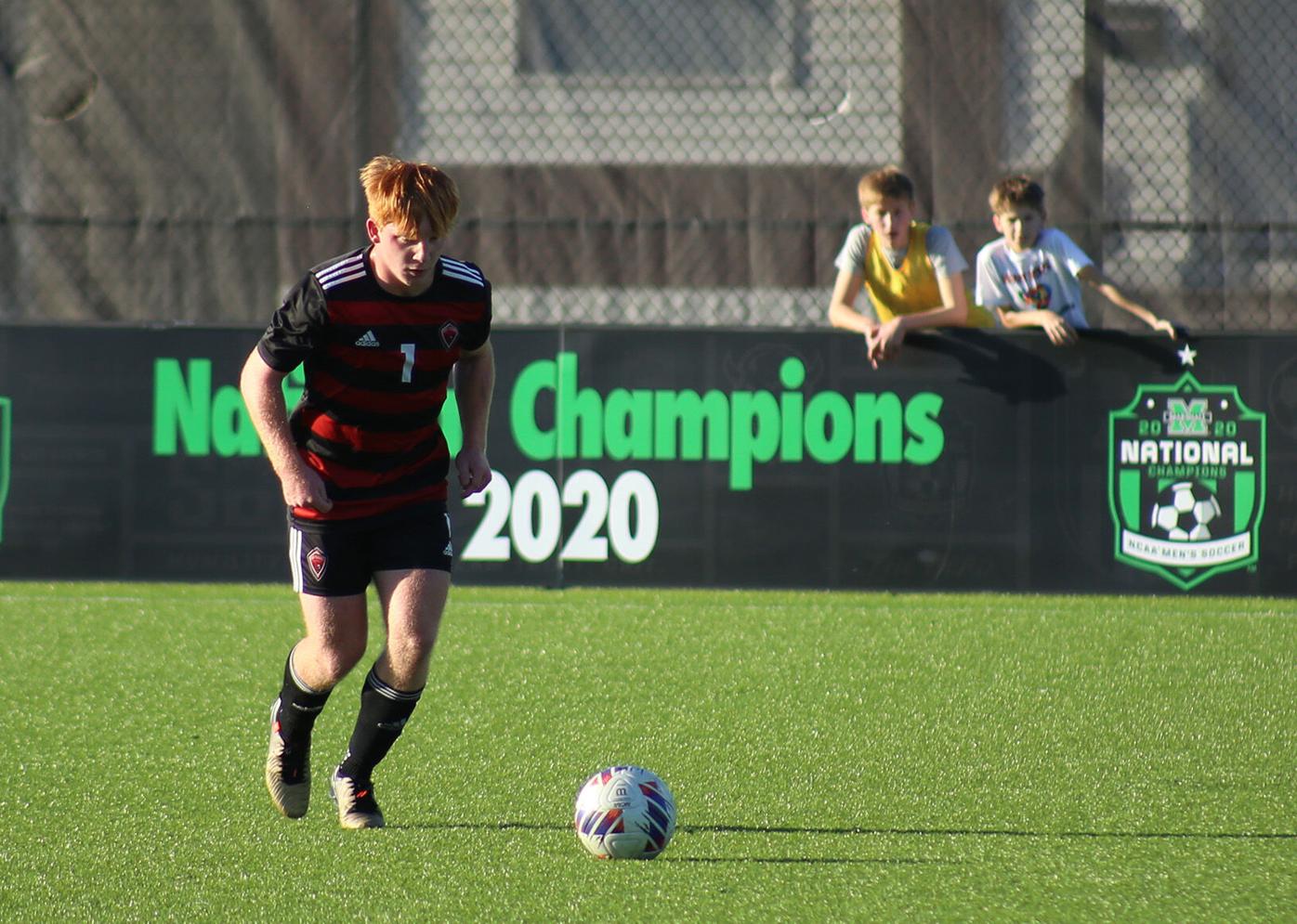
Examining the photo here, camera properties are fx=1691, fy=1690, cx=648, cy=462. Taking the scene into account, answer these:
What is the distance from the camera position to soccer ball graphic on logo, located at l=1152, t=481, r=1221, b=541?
7.87m

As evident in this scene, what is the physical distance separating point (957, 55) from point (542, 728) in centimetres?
462

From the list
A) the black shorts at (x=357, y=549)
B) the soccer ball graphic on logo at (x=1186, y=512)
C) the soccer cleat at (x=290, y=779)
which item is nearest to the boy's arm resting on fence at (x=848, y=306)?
the soccer ball graphic on logo at (x=1186, y=512)

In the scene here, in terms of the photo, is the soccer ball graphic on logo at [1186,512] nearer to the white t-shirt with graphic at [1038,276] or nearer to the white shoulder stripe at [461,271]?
the white t-shirt with graphic at [1038,276]

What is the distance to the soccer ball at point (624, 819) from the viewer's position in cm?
377

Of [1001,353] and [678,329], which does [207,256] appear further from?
[1001,353]

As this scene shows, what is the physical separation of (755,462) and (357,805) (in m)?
4.12

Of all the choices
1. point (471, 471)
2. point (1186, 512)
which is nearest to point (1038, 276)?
point (1186, 512)

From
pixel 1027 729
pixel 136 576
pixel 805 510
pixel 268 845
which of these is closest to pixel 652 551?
pixel 805 510

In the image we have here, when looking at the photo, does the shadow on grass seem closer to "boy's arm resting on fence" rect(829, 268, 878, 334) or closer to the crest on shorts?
the crest on shorts

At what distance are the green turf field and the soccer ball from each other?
0.05 m

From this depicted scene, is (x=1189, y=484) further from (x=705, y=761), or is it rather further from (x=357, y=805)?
(x=357, y=805)

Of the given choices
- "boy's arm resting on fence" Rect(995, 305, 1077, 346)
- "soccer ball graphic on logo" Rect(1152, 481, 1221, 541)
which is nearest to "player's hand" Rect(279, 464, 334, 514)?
"boy's arm resting on fence" Rect(995, 305, 1077, 346)

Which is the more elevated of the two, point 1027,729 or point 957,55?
point 957,55

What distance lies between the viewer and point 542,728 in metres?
5.24
